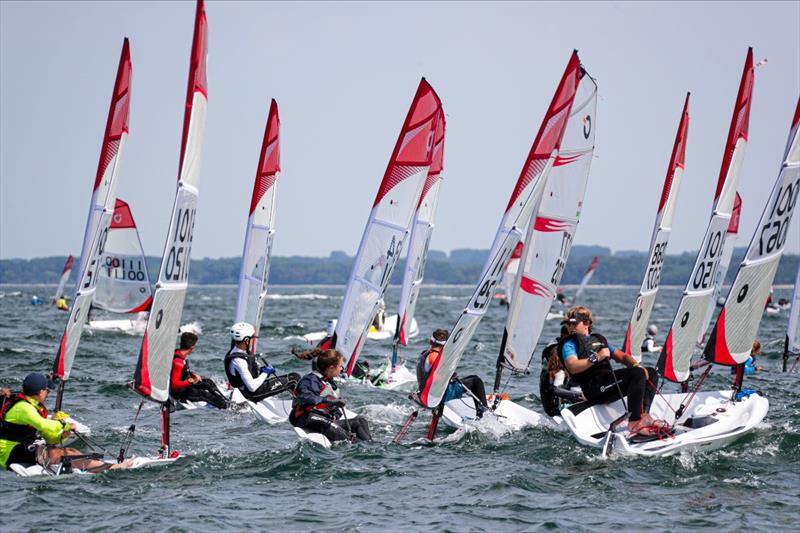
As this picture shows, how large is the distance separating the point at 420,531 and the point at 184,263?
3.23m

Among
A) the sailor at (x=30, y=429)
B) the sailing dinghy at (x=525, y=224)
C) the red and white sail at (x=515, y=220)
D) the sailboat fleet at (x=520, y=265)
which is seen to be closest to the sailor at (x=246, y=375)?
the sailboat fleet at (x=520, y=265)

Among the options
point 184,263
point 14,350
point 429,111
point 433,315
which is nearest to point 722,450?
point 184,263

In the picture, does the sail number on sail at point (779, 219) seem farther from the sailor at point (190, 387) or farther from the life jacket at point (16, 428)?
the life jacket at point (16, 428)

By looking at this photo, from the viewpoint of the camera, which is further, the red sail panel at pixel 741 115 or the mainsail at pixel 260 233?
the mainsail at pixel 260 233

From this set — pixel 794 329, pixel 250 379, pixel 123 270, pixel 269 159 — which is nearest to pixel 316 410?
pixel 250 379

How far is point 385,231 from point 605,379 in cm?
468

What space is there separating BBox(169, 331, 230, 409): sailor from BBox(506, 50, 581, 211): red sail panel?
4749 millimetres

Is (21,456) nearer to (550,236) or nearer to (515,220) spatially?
(515,220)

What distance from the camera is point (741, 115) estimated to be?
1289 cm

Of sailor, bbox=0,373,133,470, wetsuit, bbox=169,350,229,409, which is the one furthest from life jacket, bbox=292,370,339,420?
wetsuit, bbox=169,350,229,409

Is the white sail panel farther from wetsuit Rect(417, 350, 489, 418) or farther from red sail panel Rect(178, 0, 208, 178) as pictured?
red sail panel Rect(178, 0, 208, 178)

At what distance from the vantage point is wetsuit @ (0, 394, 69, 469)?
339 inches

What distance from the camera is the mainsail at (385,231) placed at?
13773mm

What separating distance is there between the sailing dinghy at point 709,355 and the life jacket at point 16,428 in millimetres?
5328
